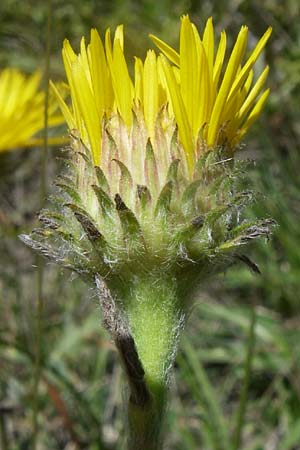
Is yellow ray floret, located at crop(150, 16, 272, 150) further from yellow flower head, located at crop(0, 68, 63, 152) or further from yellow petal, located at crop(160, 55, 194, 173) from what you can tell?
yellow flower head, located at crop(0, 68, 63, 152)

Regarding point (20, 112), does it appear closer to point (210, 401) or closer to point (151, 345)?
point (210, 401)

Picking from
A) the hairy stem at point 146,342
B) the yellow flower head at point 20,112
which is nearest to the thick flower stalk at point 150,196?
the hairy stem at point 146,342

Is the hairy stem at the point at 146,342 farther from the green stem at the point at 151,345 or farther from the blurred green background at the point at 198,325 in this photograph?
the blurred green background at the point at 198,325

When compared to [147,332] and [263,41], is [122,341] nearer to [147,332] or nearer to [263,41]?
[147,332]

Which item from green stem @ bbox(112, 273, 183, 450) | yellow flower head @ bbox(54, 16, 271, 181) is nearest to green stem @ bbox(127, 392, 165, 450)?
green stem @ bbox(112, 273, 183, 450)

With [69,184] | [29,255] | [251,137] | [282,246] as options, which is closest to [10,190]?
[29,255]

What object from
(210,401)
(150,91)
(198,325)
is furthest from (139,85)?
(198,325)
